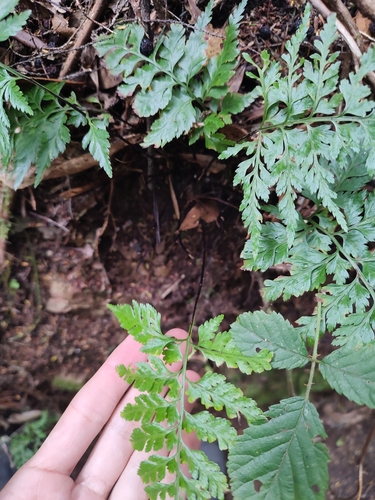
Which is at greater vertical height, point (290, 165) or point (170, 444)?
point (290, 165)

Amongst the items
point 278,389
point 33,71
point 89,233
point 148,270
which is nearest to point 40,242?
point 89,233

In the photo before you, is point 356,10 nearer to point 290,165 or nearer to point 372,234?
point 290,165

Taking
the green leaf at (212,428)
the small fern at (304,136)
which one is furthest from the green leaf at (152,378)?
the small fern at (304,136)

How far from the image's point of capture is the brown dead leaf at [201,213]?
2.25 metres

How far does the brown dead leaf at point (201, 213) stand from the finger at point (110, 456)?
0.65 m

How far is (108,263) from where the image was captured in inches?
96.4

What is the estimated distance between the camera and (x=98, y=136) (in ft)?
5.44

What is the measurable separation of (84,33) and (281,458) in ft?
6.91

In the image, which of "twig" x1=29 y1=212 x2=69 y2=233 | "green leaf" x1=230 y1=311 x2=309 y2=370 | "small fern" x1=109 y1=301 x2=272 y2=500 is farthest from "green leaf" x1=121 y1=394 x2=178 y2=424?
"twig" x1=29 y1=212 x2=69 y2=233

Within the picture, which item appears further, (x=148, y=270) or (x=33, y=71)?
(x=148, y=270)

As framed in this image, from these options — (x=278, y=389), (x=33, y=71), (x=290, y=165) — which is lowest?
(x=278, y=389)

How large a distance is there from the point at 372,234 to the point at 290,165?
0.49m

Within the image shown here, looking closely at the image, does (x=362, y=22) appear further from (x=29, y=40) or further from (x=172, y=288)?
(x=172, y=288)

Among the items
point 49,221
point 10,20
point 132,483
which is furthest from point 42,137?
point 132,483
